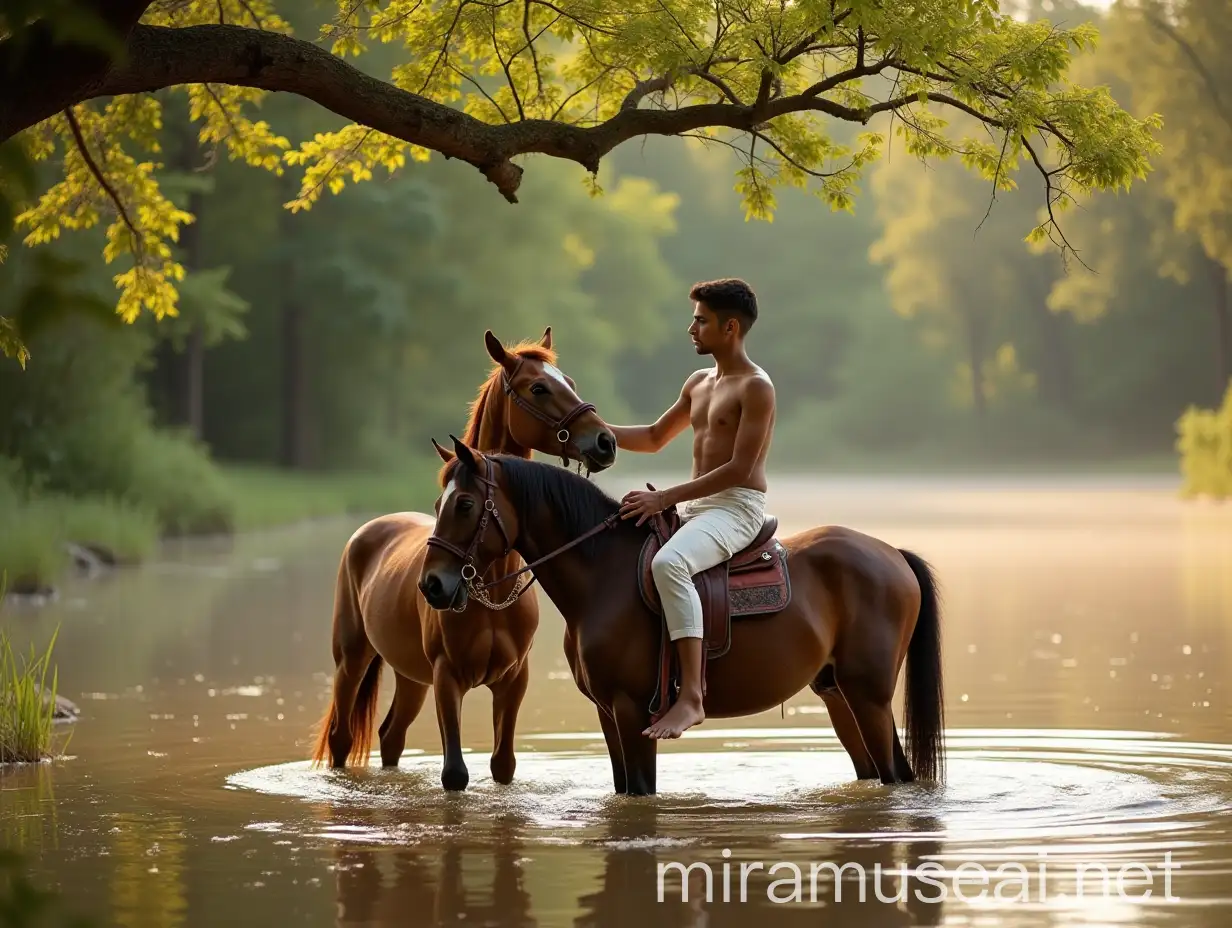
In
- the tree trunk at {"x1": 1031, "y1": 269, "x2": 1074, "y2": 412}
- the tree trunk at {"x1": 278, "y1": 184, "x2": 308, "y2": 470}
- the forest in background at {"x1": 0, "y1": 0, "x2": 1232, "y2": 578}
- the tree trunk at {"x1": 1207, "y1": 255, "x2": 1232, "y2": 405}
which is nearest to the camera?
the forest in background at {"x1": 0, "y1": 0, "x2": 1232, "y2": 578}

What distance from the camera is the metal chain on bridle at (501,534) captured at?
8328mm

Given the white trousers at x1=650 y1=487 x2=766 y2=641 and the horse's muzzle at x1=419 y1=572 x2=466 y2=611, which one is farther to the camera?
the white trousers at x1=650 y1=487 x2=766 y2=641

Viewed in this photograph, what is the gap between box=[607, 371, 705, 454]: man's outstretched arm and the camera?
8961 mm

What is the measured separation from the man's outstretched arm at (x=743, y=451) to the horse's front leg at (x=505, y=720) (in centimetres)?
159

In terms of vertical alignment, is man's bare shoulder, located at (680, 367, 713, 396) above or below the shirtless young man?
above

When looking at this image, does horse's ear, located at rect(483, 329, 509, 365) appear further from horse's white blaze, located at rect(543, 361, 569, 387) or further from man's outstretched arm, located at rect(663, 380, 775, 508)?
man's outstretched arm, located at rect(663, 380, 775, 508)

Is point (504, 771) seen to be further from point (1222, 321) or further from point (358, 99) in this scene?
point (1222, 321)

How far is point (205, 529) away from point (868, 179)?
68.1m

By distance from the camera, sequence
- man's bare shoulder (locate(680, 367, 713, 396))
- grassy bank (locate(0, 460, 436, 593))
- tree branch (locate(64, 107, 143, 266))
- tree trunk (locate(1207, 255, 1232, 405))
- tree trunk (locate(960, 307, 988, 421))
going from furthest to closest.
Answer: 1. tree trunk (locate(960, 307, 988, 421))
2. tree trunk (locate(1207, 255, 1232, 405))
3. grassy bank (locate(0, 460, 436, 593))
4. tree branch (locate(64, 107, 143, 266))
5. man's bare shoulder (locate(680, 367, 713, 396))

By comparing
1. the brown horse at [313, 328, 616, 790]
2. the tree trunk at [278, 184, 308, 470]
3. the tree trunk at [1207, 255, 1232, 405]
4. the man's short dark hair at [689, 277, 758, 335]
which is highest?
the tree trunk at [1207, 255, 1232, 405]

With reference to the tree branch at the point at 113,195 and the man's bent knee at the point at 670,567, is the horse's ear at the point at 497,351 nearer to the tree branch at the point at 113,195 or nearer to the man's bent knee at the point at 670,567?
the man's bent knee at the point at 670,567

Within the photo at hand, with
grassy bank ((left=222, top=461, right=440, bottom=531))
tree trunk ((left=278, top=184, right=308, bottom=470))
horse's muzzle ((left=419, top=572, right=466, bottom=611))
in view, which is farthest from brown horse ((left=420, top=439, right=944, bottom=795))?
tree trunk ((left=278, top=184, right=308, bottom=470))

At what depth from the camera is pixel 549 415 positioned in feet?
29.6

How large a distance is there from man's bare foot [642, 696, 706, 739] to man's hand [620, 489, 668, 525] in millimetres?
881
